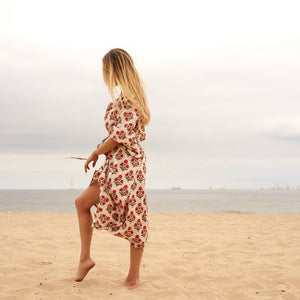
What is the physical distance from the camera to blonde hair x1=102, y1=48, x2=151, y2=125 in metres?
3.28

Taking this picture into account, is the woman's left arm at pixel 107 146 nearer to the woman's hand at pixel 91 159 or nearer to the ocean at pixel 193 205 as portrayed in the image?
the woman's hand at pixel 91 159

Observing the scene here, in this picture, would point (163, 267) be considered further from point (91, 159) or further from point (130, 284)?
point (91, 159)

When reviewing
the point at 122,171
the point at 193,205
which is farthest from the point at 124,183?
the point at 193,205

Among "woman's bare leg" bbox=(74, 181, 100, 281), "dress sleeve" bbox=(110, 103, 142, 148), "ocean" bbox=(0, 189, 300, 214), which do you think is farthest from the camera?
"ocean" bbox=(0, 189, 300, 214)

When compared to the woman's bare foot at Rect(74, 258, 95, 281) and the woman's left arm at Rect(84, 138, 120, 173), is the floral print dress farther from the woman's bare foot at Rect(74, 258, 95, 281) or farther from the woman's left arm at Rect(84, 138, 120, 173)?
the woman's bare foot at Rect(74, 258, 95, 281)

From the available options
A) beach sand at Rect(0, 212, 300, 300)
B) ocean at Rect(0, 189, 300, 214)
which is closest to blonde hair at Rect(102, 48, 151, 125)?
beach sand at Rect(0, 212, 300, 300)

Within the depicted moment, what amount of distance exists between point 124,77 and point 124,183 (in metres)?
1.01

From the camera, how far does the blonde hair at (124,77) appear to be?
3.28 meters

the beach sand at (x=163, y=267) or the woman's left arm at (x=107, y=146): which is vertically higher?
the woman's left arm at (x=107, y=146)

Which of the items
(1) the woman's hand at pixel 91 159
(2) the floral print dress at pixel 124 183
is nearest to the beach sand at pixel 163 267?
(2) the floral print dress at pixel 124 183

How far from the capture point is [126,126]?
3.21 m

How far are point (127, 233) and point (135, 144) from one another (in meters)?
0.84

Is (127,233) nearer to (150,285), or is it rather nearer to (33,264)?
(150,285)

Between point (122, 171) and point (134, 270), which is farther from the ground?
point (122, 171)
